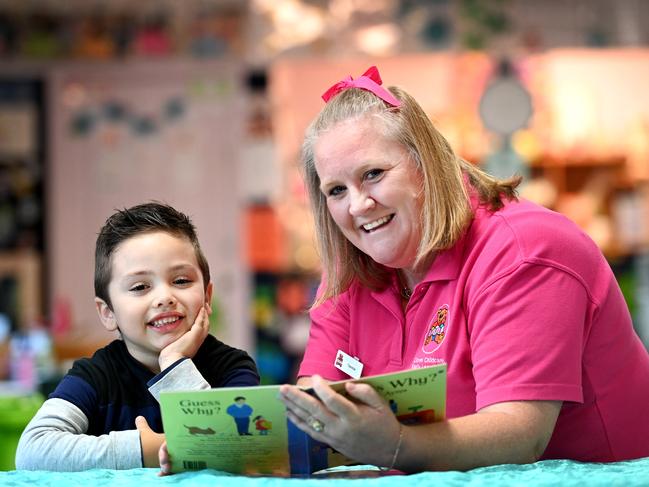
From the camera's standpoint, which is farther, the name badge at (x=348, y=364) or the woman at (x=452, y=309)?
the name badge at (x=348, y=364)

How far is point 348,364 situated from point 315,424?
57 centimetres

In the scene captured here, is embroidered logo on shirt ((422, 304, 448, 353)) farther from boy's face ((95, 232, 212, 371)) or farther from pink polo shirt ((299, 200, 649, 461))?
boy's face ((95, 232, 212, 371))

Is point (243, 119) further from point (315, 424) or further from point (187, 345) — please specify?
point (315, 424)

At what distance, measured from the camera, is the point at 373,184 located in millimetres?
1725

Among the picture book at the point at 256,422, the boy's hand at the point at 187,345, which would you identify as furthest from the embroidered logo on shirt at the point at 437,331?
the boy's hand at the point at 187,345

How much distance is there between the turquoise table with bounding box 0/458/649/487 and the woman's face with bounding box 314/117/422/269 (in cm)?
49

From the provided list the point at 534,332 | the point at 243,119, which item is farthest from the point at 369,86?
the point at 243,119

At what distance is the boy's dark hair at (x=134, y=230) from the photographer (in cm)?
178

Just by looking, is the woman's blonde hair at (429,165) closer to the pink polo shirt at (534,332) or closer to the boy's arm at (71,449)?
→ the pink polo shirt at (534,332)

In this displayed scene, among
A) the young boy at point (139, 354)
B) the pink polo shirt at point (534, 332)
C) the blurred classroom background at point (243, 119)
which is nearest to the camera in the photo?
the pink polo shirt at point (534, 332)

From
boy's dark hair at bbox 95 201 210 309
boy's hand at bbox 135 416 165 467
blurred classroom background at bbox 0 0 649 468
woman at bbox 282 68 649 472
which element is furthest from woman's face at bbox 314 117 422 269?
blurred classroom background at bbox 0 0 649 468

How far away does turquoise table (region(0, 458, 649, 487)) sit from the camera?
126 centimetres

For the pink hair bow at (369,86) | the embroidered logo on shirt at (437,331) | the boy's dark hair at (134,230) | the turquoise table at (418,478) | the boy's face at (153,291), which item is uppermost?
the pink hair bow at (369,86)

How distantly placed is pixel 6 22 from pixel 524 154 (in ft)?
12.2
